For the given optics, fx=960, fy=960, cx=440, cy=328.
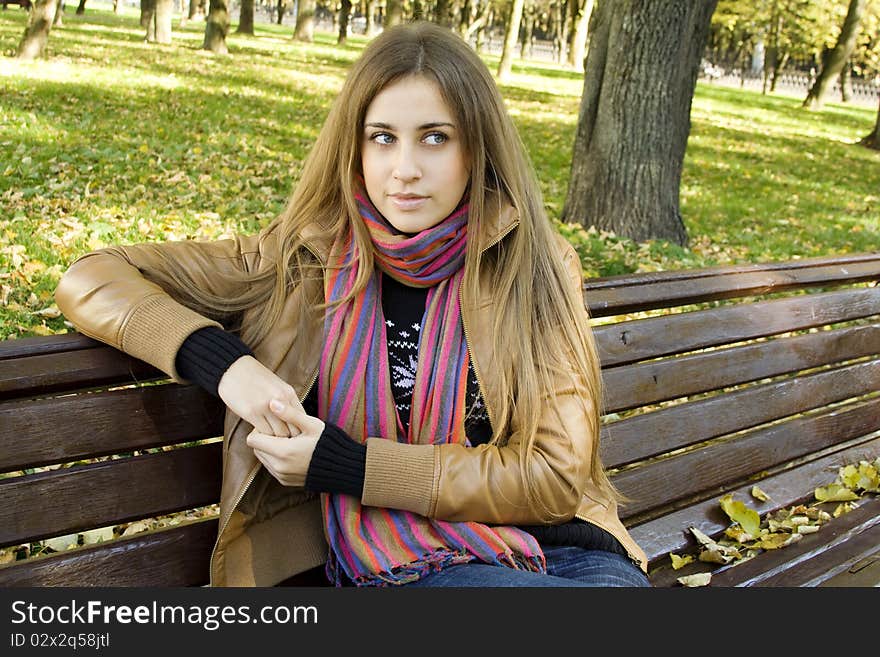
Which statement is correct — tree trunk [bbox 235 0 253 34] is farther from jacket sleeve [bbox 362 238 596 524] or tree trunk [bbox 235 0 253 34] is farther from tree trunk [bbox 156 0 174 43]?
jacket sleeve [bbox 362 238 596 524]

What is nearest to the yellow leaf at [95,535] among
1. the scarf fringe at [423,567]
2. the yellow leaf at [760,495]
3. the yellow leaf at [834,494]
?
the scarf fringe at [423,567]

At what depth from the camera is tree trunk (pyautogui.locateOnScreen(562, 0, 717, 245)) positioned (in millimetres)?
6980

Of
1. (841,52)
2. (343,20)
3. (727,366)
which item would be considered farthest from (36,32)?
(841,52)

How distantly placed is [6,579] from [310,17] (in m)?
28.9

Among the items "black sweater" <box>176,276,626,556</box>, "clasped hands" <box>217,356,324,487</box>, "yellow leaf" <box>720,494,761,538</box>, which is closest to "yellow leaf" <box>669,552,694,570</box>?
"yellow leaf" <box>720,494,761,538</box>

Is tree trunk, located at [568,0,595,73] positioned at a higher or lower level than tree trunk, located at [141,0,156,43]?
higher

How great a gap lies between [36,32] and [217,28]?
6.30 m

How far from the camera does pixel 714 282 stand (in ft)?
11.2

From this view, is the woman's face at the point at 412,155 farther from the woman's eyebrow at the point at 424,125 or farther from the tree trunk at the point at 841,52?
the tree trunk at the point at 841,52

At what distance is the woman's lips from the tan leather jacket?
0.21 meters

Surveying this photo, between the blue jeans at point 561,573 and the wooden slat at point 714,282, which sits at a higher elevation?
the wooden slat at point 714,282

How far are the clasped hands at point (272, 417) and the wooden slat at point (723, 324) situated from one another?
1258 mm

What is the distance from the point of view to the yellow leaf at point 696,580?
108 inches

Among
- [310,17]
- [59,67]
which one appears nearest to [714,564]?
[59,67]
